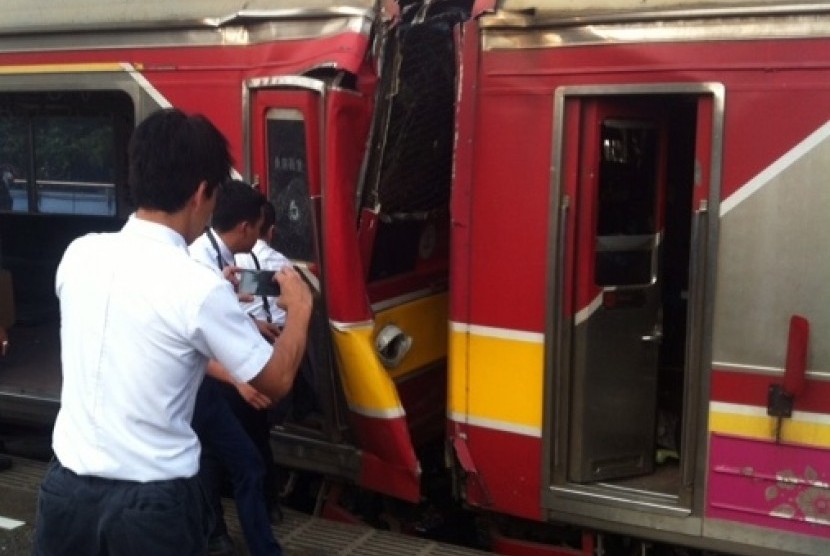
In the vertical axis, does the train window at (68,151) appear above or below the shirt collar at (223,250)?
above

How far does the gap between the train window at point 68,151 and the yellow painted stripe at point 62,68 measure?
6.33 ft

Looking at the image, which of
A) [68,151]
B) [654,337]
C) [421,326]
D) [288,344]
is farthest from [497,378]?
[68,151]

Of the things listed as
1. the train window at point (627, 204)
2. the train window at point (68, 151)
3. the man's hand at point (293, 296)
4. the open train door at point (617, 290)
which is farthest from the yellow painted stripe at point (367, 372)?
the train window at point (68, 151)

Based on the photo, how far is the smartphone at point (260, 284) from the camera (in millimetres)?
2645

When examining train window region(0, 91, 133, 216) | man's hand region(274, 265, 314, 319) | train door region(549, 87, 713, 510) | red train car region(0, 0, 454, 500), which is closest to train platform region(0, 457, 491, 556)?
red train car region(0, 0, 454, 500)

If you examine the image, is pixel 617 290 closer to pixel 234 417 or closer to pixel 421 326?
pixel 421 326

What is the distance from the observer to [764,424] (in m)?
3.57

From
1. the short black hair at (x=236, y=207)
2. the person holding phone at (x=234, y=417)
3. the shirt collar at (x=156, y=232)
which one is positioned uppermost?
the shirt collar at (x=156, y=232)

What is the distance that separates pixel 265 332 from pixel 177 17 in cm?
165

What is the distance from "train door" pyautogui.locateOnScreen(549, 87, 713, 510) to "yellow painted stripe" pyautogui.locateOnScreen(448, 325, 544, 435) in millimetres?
90

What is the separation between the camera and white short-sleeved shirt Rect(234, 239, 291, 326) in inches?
162

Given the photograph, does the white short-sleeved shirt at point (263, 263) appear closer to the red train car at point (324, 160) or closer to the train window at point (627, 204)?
the red train car at point (324, 160)

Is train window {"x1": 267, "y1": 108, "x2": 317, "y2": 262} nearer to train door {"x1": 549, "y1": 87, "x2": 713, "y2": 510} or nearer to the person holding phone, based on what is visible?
the person holding phone

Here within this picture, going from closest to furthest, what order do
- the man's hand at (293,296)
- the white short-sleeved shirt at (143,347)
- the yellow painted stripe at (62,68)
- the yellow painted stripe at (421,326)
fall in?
the white short-sleeved shirt at (143,347), the man's hand at (293,296), the yellow painted stripe at (421,326), the yellow painted stripe at (62,68)
